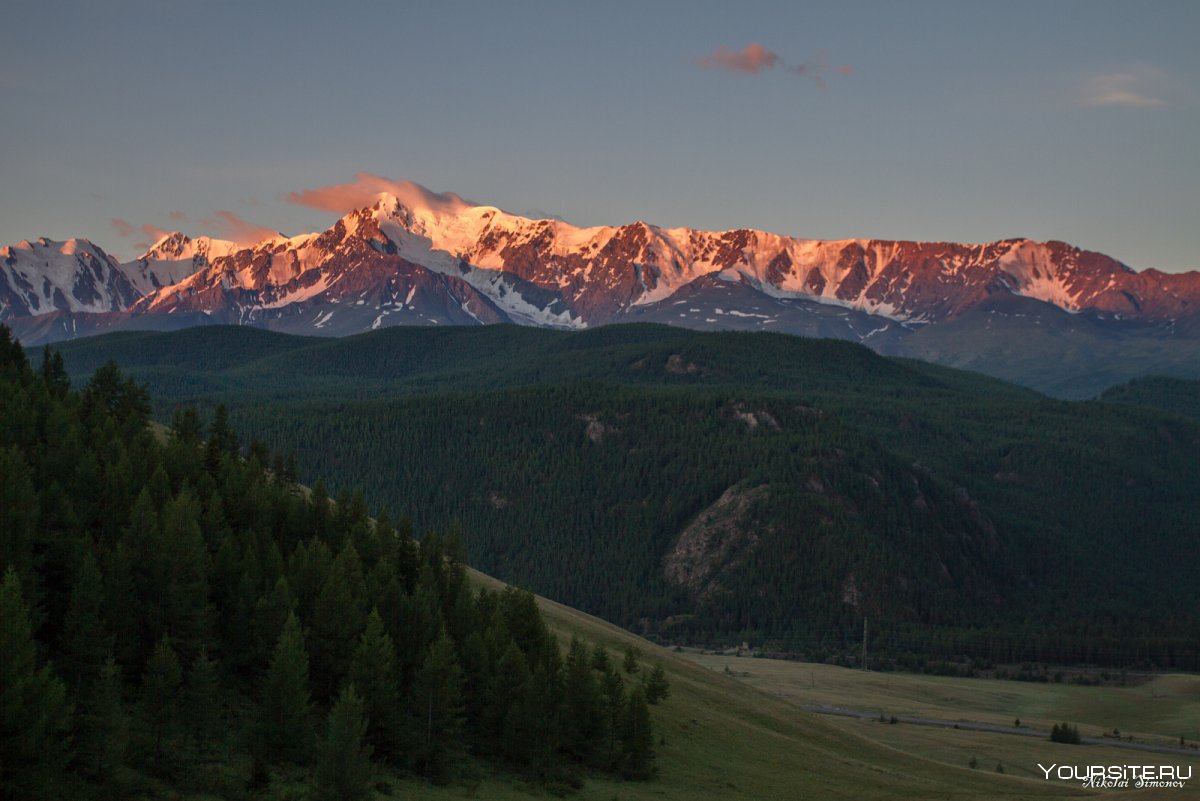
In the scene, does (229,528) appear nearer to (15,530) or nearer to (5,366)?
(15,530)

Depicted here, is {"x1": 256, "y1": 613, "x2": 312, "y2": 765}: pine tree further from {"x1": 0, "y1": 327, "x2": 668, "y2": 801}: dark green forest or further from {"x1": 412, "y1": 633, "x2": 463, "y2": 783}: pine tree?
{"x1": 412, "y1": 633, "x2": 463, "y2": 783}: pine tree

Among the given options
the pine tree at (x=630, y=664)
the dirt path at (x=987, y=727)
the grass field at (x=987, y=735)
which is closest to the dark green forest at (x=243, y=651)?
the pine tree at (x=630, y=664)

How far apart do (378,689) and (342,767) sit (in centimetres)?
1226

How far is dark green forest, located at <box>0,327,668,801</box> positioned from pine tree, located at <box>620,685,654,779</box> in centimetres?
13

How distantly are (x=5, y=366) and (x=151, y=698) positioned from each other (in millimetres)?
76948

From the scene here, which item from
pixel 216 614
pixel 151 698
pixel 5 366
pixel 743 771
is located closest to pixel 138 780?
pixel 151 698

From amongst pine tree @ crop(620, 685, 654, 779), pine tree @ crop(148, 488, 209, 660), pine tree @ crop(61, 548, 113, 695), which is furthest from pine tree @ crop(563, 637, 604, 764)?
pine tree @ crop(61, 548, 113, 695)

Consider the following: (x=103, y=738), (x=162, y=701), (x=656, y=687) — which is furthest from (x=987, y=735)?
(x=103, y=738)

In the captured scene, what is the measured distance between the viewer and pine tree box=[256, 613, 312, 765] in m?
65.6

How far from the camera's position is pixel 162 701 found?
63.1m

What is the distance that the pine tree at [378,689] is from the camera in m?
72.9

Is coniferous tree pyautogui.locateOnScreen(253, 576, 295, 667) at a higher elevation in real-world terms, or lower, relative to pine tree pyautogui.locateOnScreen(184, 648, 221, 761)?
higher

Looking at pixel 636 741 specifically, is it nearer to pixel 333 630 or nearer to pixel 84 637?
pixel 333 630

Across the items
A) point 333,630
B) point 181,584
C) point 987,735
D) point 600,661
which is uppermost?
point 181,584
